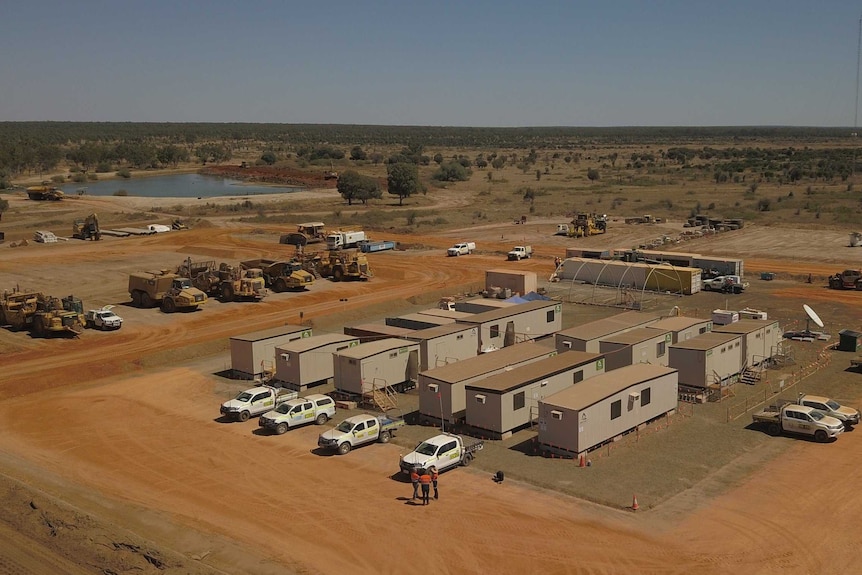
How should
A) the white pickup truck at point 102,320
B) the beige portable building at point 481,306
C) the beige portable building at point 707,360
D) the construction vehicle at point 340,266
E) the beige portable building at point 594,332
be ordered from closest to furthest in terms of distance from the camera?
the beige portable building at point 707,360 → the beige portable building at point 594,332 → the beige portable building at point 481,306 → the white pickup truck at point 102,320 → the construction vehicle at point 340,266

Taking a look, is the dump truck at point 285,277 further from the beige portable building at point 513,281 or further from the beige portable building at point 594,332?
the beige portable building at point 594,332

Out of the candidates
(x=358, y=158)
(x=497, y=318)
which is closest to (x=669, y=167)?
(x=358, y=158)

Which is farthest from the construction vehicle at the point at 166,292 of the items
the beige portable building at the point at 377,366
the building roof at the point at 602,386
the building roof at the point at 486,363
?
the building roof at the point at 602,386

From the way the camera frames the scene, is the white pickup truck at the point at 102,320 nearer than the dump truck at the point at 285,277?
Yes

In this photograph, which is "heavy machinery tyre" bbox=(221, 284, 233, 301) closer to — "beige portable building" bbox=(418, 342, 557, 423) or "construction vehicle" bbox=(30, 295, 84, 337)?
"construction vehicle" bbox=(30, 295, 84, 337)

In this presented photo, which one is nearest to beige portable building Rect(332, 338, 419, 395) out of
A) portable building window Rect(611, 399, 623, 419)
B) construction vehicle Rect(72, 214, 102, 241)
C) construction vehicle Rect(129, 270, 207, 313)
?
portable building window Rect(611, 399, 623, 419)

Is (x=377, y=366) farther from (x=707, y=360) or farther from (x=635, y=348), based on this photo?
(x=707, y=360)
